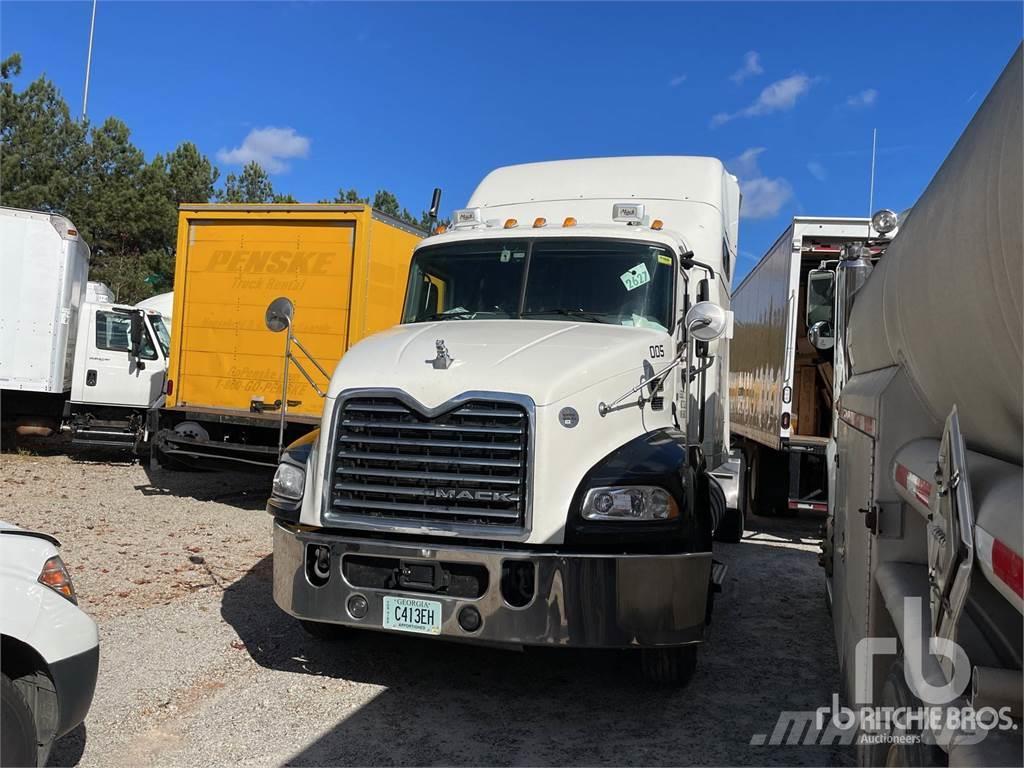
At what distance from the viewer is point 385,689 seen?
4.64 m

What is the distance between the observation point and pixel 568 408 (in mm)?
4238

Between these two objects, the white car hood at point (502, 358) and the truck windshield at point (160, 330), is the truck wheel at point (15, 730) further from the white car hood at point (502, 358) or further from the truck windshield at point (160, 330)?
the truck windshield at point (160, 330)

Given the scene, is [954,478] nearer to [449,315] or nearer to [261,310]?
[449,315]

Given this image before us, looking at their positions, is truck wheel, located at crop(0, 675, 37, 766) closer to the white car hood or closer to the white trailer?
the white car hood

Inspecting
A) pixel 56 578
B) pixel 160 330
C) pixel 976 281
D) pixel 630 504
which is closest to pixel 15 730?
pixel 56 578

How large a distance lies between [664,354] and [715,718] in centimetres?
209

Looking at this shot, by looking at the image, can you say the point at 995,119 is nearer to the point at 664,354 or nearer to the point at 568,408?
the point at 568,408

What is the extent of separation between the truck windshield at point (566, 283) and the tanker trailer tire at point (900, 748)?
304 centimetres

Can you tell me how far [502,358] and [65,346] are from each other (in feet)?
37.0

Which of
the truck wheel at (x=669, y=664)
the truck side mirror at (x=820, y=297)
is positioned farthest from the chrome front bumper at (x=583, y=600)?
the truck side mirror at (x=820, y=297)

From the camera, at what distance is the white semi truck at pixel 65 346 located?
12.9 m

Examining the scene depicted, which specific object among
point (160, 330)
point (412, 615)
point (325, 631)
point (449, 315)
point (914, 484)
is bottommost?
point (325, 631)

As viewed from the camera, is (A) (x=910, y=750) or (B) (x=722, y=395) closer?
(A) (x=910, y=750)

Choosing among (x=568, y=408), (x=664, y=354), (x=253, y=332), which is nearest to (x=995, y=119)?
(x=568, y=408)
